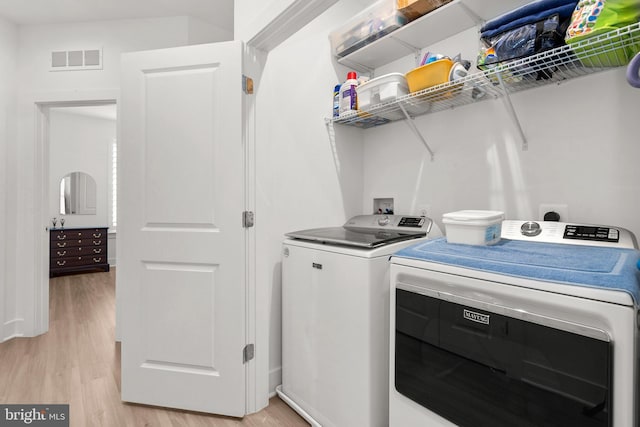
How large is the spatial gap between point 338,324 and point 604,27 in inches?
56.8

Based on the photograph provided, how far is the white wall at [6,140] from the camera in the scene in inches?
106

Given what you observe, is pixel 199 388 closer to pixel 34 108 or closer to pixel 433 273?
pixel 433 273

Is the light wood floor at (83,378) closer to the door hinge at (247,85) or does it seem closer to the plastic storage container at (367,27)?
the door hinge at (247,85)

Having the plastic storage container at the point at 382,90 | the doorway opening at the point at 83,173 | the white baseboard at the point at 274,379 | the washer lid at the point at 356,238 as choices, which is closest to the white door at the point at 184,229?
the white baseboard at the point at 274,379

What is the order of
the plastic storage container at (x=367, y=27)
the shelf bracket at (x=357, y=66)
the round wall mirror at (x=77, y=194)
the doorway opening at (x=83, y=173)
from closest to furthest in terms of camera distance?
the plastic storage container at (x=367, y=27) < the shelf bracket at (x=357, y=66) < the doorway opening at (x=83, y=173) < the round wall mirror at (x=77, y=194)

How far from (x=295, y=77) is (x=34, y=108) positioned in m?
2.49

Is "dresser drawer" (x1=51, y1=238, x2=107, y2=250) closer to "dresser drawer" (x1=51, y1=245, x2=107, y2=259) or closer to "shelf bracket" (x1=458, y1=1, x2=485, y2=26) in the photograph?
"dresser drawer" (x1=51, y1=245, x2=107, y2=259)

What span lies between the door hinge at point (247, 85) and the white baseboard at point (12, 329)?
294cm

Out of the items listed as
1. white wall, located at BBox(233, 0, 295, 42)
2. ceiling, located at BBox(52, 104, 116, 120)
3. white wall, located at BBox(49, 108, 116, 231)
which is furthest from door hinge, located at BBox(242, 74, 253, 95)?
white wall, located at BBox(49, 108, 116, 231)

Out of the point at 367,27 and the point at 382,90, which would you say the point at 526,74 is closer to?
the point at 382,90

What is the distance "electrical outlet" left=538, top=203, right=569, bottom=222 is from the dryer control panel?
0.10m

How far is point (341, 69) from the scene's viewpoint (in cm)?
224

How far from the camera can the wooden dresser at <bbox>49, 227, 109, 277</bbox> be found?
5.02 m

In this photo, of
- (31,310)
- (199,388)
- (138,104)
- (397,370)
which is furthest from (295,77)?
(31,310)
